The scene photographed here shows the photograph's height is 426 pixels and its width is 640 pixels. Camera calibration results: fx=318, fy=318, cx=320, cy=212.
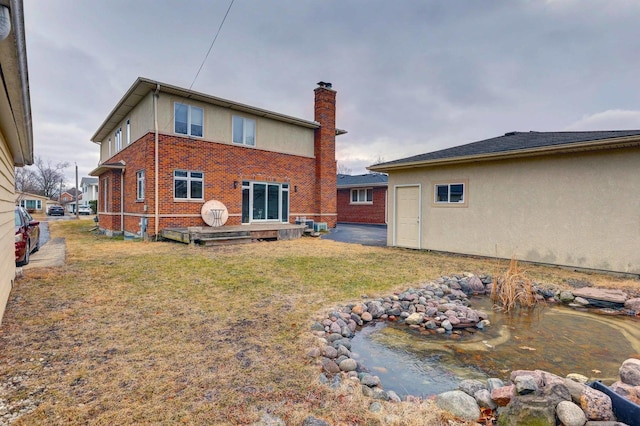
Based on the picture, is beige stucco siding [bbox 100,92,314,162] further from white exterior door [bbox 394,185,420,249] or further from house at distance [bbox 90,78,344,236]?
white exterior door [bbox 394,185,420,249]

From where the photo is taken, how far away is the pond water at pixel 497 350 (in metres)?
2.99

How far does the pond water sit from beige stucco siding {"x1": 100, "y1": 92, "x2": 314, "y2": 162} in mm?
11039

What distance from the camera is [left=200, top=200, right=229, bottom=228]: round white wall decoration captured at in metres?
12.5

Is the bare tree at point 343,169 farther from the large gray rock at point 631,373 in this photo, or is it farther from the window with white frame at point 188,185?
the large gray rock at point 631,373

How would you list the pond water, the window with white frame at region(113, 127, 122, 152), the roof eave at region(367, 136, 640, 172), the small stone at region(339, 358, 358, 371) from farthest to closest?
the window with white frame at region(113, 127, 122, 152) → the roof eave at region(367, 136, 640, 172) → the pond water → the small stone at region(339, 358, 358, 371)

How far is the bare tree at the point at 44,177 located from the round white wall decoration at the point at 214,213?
65395 mm

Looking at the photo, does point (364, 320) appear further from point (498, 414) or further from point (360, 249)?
point (360, 249)

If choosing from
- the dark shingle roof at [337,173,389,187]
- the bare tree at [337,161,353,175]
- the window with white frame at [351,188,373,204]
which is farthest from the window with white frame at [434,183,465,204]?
the bare tree at [337,161,353,175]

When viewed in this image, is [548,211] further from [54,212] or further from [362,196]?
[54,212]

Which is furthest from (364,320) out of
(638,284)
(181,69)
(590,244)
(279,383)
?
(181,69)

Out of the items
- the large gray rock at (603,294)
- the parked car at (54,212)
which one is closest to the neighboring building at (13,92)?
the large gray rock at (603,294)

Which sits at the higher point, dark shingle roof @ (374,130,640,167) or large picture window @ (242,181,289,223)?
dark shingle roof @ (374,130,640,167)

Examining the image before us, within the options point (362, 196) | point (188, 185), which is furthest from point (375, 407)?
point (362, 196)

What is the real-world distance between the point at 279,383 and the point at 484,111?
1793 cm
